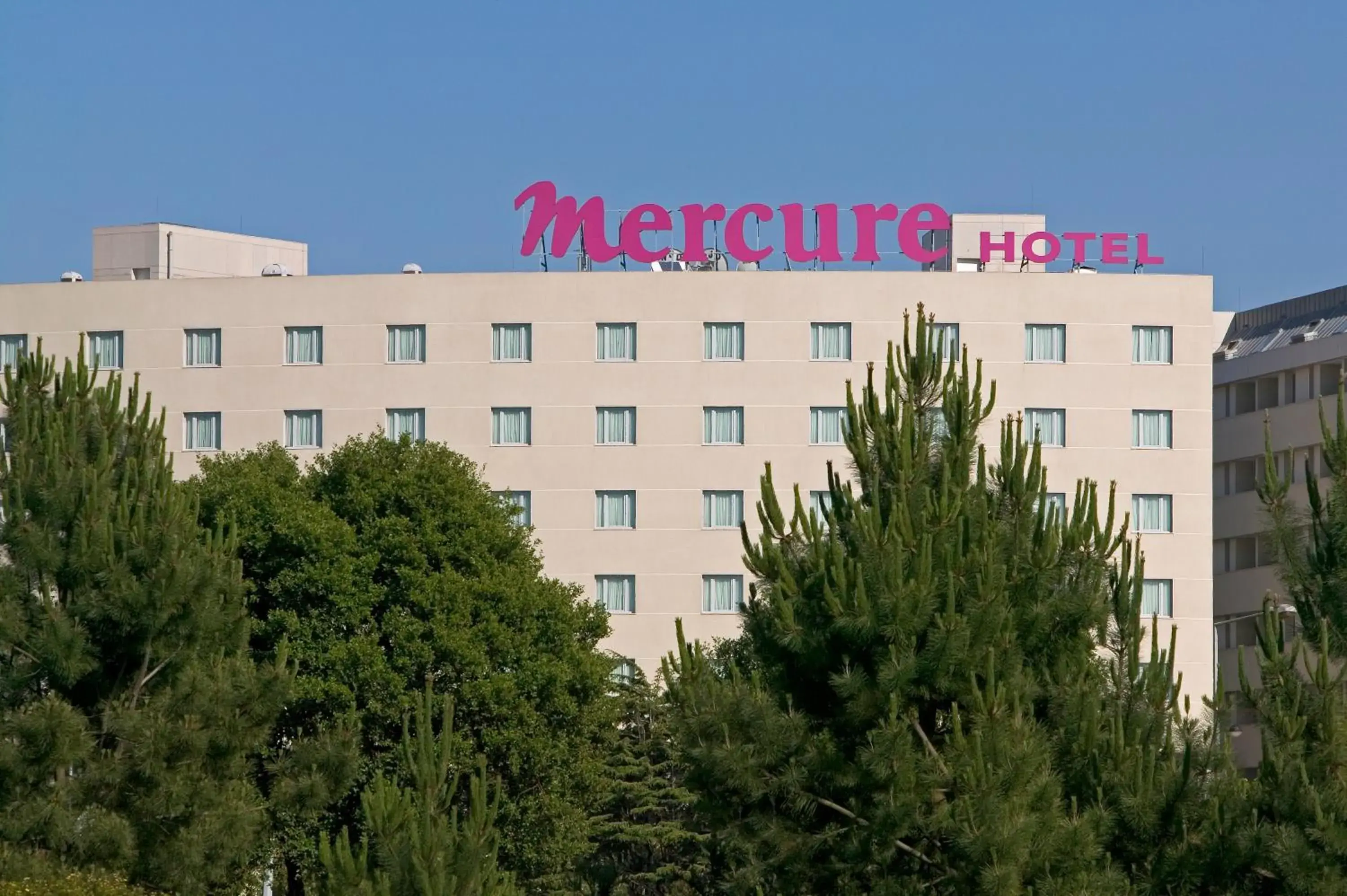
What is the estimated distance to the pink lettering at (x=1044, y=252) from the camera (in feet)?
318

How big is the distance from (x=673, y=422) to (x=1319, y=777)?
6405 cm

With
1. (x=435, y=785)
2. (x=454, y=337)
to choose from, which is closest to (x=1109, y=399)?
(x=454, y=337)

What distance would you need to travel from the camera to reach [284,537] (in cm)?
6406

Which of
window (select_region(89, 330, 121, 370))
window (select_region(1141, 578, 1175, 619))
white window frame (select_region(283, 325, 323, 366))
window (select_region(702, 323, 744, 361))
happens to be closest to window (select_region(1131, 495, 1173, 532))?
window (select_region(1141, 578, 1175, 619))

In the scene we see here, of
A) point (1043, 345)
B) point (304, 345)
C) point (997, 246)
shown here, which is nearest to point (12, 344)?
point (304, 345)

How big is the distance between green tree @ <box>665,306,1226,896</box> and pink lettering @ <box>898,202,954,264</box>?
61445mm

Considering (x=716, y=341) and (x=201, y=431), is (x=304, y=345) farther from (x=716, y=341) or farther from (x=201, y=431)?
(x=716, y=341)

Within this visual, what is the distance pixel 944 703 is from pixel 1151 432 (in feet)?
212

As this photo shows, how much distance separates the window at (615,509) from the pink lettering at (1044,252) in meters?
20.4

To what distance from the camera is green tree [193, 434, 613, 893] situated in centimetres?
6303

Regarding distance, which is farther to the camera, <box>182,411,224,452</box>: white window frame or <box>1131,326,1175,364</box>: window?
<box>182,411,224,452</box>: white window frame

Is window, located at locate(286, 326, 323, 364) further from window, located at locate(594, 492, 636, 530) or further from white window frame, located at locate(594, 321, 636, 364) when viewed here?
window, located at locate(594, 492, 636, 530)

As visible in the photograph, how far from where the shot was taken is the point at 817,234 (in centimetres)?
9588

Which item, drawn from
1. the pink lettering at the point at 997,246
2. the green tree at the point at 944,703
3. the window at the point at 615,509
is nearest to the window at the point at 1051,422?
the pink lettering at the point at 997,246
